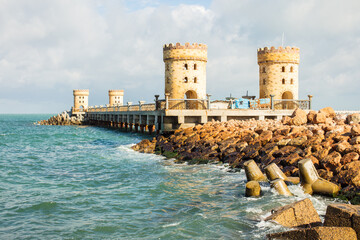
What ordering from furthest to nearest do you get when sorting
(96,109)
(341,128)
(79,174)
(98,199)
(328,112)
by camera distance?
(96,109) → (328,112) → (79,174) → (341,128) → (98,199)

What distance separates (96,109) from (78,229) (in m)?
55.3

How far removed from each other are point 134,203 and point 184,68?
22.4 meters

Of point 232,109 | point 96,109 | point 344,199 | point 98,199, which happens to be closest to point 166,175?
point 98,199

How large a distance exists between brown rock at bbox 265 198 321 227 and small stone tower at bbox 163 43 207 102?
24809 millimetres

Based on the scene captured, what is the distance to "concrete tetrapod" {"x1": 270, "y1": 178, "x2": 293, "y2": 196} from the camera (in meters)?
9.87

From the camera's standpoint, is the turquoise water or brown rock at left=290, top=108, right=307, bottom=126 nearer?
the turquoise water

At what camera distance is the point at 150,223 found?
28.3ft

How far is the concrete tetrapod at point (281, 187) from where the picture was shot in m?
9.87

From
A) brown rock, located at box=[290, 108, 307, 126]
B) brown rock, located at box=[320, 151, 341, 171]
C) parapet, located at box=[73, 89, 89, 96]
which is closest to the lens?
brown rock, located at box=[320, 151, 341, 171]

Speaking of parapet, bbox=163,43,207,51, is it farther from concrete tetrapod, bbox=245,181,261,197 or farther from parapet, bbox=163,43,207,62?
concrete tetrapod, bbox=245,181,261,197

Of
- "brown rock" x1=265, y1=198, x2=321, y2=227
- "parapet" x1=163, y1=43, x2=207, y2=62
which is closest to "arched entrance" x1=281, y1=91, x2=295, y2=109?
"parapet" x1=163, y1=43, x2=207, y2=62

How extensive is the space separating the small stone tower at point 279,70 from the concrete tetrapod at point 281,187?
82.8ft

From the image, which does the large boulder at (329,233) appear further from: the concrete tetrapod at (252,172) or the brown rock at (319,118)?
the brown rock at (319,118)

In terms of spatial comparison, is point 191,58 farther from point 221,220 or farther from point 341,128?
point 221,220
